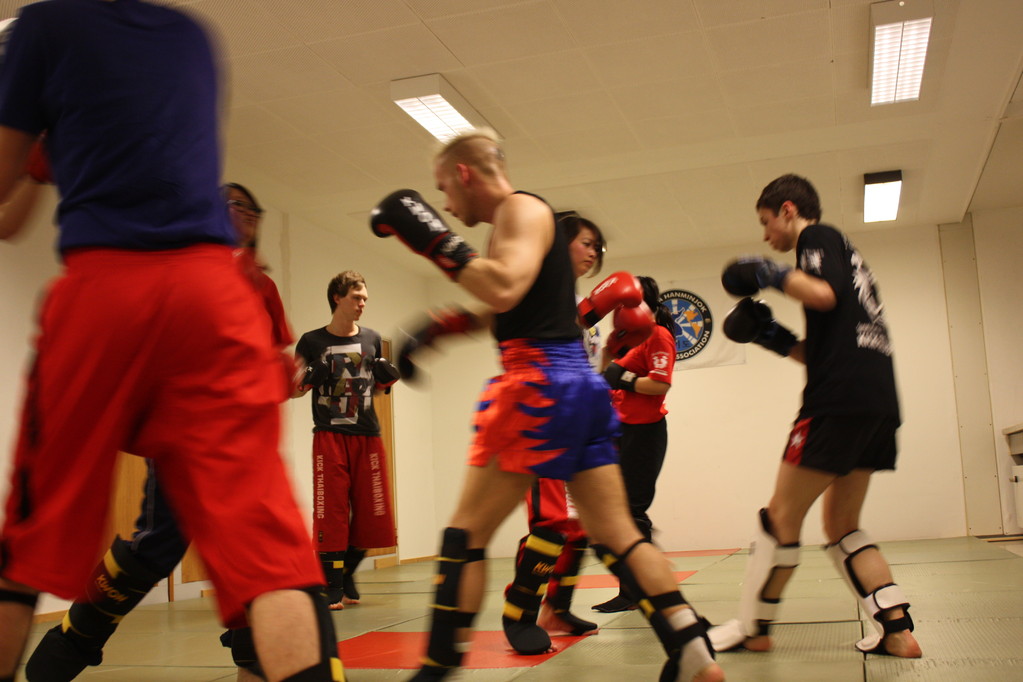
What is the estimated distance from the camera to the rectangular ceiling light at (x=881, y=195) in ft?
24.1

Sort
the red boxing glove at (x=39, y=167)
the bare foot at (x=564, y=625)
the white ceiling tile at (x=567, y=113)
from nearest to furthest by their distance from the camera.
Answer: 1. the red boxing glove at (x=39, y=167)
2. the bare foot at (x=564, y=625)
3. the white ceiling tile at (x=567, y=113)

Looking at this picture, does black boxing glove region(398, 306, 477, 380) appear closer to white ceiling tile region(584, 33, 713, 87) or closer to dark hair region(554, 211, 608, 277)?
dark hair region(554, 211, 608, 277)

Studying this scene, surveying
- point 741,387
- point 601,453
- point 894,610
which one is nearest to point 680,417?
point 741,387

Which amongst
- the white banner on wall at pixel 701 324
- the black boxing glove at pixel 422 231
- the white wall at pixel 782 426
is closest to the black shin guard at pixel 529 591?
the black boxing glove at pixel 422 231

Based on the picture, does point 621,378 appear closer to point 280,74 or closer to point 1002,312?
point 280,74

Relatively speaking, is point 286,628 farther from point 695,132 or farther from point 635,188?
point 635,188

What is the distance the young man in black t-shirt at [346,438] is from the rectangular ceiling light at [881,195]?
4.92 m

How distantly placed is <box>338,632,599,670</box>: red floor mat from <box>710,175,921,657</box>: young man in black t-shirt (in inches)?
24.3

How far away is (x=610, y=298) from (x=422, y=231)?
54.2 inches

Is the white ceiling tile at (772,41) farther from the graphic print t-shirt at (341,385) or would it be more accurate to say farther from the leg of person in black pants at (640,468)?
the graphic print t-shirt at (341,385)

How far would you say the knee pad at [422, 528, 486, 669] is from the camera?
1.84 m

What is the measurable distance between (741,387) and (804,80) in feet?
14.1

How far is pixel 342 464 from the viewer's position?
4.59m

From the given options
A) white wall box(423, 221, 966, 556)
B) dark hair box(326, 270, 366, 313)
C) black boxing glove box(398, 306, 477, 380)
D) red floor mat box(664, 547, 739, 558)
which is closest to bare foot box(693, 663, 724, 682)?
black boxing glove box(398, 306, 477, 380)
